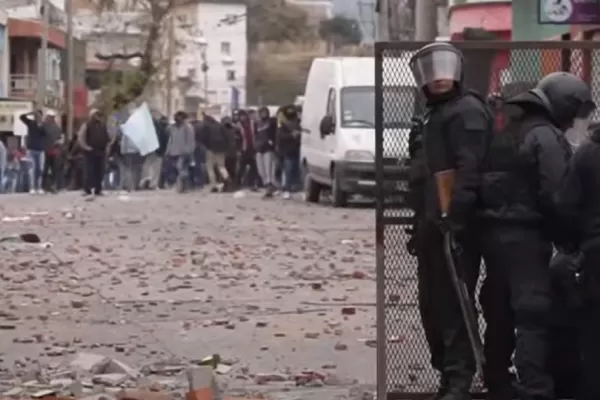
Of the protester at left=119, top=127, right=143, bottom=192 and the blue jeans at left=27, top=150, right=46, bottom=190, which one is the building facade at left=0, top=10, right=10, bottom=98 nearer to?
the blue jeans at left=27, top=150, right=46, bottom=190

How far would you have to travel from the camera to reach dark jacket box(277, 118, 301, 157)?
3114 cm

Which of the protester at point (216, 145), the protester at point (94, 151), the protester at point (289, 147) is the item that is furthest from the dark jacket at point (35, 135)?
the protester at point (289, 147)

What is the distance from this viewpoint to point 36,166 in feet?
120

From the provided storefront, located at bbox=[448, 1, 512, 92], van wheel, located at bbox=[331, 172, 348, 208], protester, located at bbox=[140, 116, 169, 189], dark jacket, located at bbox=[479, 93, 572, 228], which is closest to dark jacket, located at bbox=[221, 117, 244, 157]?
protester, located at bbox=[140, 116, 169, 189]

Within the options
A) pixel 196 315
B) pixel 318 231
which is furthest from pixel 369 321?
pixel 318 231

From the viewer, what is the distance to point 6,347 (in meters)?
11.1

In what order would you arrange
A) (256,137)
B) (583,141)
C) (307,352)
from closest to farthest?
(583,141), (307,352), (256,137)

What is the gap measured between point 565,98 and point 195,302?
6409 millimetres

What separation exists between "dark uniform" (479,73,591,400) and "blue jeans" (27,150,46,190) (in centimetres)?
2866

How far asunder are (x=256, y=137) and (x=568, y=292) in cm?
2523

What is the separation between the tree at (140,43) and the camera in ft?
209

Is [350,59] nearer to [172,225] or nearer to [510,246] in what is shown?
[172,225]

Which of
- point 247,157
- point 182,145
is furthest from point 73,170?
point 247,157

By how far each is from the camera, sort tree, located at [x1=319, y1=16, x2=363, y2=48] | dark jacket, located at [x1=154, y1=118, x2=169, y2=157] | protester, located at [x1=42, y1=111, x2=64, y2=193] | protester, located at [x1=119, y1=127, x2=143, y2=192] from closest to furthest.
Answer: protester, located at [x1=119, y1=127, x2=143, y2=192]
protester, located at [x1=42, y1=111, x2=64, y2=193]
dark jacket, located at [x1=154, y1=118, x2=169, y2=157]
tree, located at [x1=319, y1=16, x2=363, y2=48]
